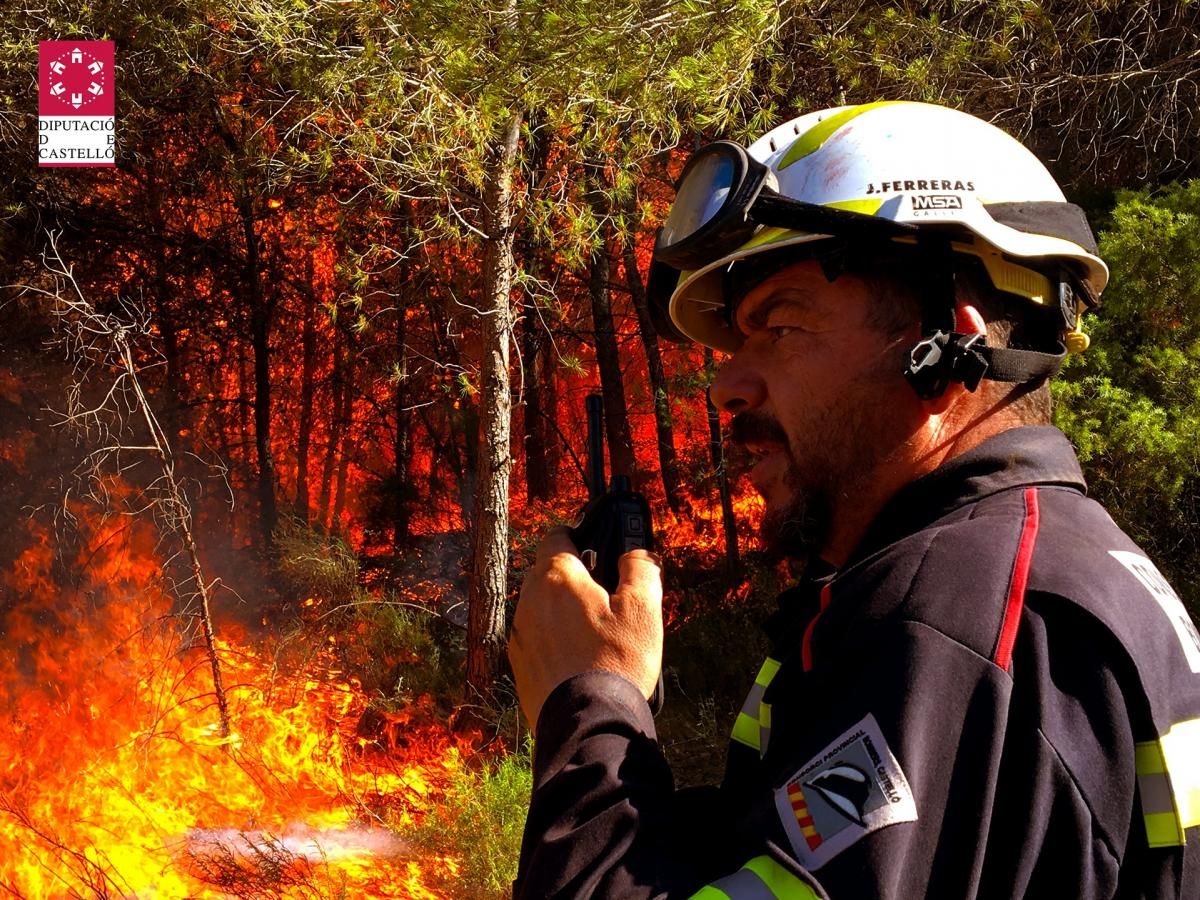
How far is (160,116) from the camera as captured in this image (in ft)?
35.7

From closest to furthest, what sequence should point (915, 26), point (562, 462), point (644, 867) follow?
point (644, 867) → point (915, 26) → point (562, 462)

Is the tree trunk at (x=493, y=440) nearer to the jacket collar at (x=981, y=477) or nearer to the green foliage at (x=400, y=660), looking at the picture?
the green foliage at (x=400, y=660)

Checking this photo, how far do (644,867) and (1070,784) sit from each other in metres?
0.45

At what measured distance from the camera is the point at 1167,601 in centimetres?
120

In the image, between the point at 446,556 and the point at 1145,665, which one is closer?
the point at 1145,665

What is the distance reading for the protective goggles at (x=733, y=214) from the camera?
1509mm

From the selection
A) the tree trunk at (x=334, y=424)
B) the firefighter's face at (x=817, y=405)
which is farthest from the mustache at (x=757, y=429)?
the tree trunk at (x=334, y=424)

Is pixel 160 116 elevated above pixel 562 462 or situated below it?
above

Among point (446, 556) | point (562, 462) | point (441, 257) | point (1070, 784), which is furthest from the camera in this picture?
point (562, 462)

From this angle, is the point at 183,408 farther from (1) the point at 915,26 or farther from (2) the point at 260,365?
(1) the point at 915,26

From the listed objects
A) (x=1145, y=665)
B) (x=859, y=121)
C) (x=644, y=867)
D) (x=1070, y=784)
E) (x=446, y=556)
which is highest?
(x=859, y=121)

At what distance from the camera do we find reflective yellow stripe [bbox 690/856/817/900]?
101cm

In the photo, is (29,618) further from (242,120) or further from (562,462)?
(562,462)

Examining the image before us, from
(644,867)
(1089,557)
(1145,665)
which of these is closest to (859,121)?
(1089,557)
